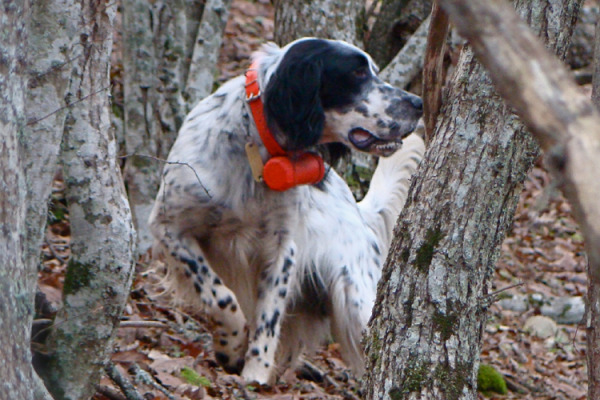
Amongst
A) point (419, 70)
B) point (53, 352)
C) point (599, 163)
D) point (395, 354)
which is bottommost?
point (53, 352)

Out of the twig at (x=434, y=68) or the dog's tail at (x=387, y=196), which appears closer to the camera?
the twig at (x=434, y=68)

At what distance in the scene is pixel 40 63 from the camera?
103 inches

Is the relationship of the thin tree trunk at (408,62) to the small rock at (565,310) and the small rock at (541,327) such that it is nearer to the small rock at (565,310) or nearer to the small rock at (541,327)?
the small rock at (541,327)

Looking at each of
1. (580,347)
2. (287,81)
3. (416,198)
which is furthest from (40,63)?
(580,347)

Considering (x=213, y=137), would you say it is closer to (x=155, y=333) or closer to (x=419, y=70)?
(x=155, y=333)

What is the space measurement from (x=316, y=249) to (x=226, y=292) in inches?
30.0

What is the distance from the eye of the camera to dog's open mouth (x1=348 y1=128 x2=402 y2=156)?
5.12 metres

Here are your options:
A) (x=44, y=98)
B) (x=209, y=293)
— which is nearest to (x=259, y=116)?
(x=209, y=293)

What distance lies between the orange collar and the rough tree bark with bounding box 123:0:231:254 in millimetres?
1664

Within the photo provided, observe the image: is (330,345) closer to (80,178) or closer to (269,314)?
(269,314)

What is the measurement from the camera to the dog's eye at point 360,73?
5.16 meters

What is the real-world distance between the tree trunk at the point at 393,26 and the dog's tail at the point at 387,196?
6.27ft

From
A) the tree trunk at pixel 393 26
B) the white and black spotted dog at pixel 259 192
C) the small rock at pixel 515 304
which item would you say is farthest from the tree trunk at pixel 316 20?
the small rock at pixel 515 304

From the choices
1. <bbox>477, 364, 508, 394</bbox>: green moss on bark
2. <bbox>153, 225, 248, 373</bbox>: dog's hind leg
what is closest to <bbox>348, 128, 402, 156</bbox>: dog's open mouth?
<bbox>153, 225, 248, 373</bbox>: dog's hind leg
